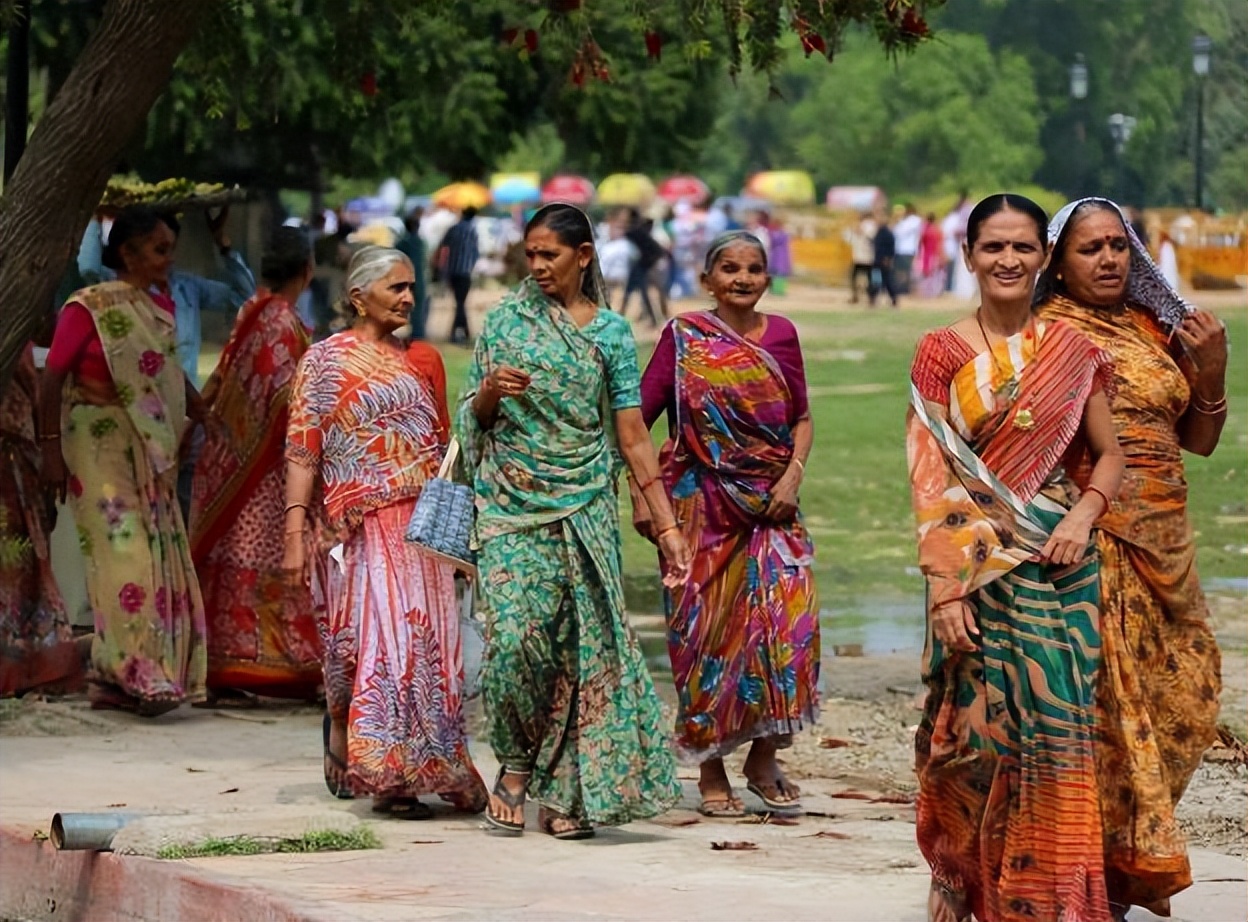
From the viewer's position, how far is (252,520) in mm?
10391

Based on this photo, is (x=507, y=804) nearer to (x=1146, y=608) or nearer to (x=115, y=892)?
(x=115, y=892)

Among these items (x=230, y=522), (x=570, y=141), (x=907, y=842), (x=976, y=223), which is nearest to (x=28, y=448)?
(x=230, y=522)

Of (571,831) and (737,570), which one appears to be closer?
(571,831)

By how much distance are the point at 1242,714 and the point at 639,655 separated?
3375 millimetres

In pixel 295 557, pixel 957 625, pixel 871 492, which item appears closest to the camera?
pixel 957 625

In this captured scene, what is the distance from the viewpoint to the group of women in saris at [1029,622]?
5.89 meters

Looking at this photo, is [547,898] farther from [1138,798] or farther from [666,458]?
[666,458]

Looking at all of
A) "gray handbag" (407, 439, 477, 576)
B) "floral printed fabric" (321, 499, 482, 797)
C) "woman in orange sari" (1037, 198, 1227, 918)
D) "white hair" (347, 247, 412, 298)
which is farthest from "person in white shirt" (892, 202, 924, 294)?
"woman in orange sari" (1037, 198, 1227, 918)

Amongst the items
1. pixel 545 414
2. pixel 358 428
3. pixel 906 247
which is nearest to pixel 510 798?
pixel 545 414

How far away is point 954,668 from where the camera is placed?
6.04m

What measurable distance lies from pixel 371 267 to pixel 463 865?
1.93m

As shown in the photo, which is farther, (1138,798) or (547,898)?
(547,898)

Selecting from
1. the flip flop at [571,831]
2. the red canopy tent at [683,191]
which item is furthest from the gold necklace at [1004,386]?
the red canopy tent at [683,191]

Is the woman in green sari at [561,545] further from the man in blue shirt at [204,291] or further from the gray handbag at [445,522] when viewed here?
the man in blue shirt at [204,291]
